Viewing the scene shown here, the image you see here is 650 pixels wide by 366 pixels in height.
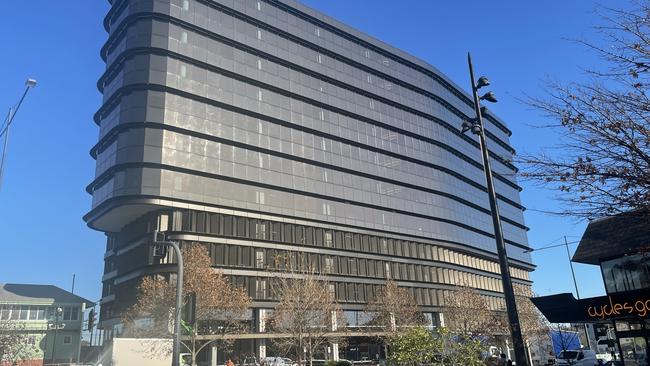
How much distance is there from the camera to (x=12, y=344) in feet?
179

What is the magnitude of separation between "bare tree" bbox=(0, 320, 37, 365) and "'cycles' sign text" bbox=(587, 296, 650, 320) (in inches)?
2163

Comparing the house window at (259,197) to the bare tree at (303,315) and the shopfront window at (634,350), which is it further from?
the shopfront window at (634,350)

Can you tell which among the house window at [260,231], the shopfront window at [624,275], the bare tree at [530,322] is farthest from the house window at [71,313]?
the shopfront window at [624,275]

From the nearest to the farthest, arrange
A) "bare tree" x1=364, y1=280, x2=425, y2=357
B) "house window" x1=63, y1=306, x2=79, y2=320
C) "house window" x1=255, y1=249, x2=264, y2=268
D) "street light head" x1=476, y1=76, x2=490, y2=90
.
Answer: "street light head" x1=476, y1=76, x2=490, y2=90
"bare tree" x1=364, y1=280, x2=425, y2=357
"house window" x1=255, y1=249, x2=264, y2=268
"house window" x1=63, y1=306, x2=79, y2=320

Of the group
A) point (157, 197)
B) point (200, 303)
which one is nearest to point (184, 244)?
point (157, 197)

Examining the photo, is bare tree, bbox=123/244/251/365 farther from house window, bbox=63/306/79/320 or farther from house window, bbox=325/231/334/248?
house window, bbox=63/306/79/320

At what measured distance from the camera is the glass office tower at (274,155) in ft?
192

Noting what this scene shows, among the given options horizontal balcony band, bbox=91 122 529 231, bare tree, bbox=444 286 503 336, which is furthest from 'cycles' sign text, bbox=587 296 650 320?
horizontal balcony band, bbox=91 122 529 231

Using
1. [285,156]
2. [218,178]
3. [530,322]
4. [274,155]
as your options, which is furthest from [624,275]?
[285,156]

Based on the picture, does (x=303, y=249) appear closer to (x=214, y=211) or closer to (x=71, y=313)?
(x=214, y=211)

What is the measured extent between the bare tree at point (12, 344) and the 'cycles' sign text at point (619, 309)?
180 ft

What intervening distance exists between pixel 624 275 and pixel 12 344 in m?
60.3

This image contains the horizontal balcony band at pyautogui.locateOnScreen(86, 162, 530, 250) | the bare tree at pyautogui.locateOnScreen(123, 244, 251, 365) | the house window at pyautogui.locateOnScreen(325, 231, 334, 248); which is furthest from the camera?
the house window at pyautogui.locateOnScreen(325, 231, 334, 248)

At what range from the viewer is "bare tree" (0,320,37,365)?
53719 millimetres
